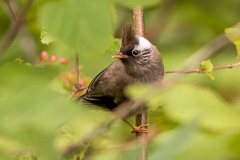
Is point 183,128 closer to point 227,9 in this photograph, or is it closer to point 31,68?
point 31,68

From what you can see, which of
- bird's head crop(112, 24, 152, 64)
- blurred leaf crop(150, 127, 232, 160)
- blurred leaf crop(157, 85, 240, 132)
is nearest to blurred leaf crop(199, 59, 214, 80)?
bird's head crop(112, 24, 152, 64)

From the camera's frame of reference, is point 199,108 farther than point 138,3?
Yes

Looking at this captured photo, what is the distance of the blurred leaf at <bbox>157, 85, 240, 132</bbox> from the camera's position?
1147 millimetres

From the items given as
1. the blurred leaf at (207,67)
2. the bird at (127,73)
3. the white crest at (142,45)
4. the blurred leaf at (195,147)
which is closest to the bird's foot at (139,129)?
the bird at (127,73)

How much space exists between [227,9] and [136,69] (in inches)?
92.1

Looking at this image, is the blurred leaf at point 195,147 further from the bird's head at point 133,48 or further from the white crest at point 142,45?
the white crest at point 142,45

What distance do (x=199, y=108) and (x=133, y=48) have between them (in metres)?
2.42

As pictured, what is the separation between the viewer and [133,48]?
140 inches

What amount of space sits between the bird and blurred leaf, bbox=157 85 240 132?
205 centimetres

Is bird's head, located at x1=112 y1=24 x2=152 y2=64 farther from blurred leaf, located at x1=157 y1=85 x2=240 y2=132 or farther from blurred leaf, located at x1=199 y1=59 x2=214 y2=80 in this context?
blurred leaf, located at x1=157 y1=85 x2=240 y2=132

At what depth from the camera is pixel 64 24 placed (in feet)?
3.13

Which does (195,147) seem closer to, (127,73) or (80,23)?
(80,23)

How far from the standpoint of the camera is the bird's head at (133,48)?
10.3 ft

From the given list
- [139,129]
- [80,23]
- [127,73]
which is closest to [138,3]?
[80,23]
